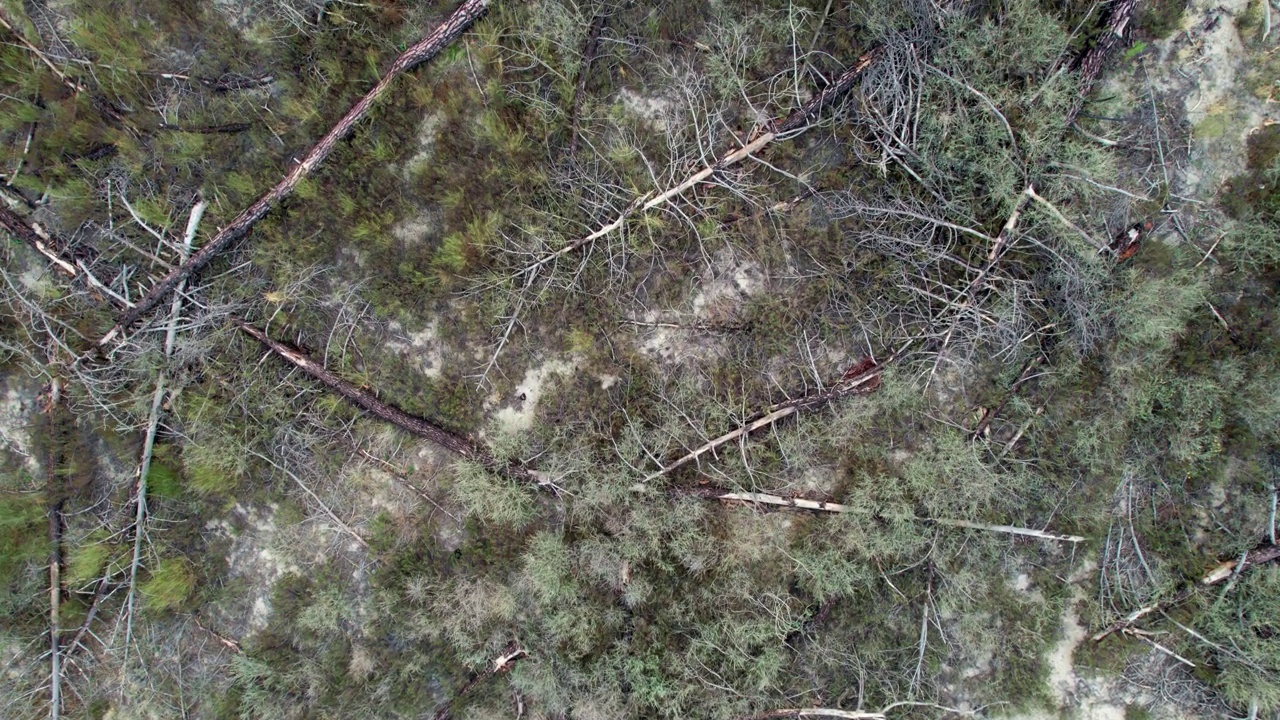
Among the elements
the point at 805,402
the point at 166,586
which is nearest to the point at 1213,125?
the point at 805,402

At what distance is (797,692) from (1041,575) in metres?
2.11

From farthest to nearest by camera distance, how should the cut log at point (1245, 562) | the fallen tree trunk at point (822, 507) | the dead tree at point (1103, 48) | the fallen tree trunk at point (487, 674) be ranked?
the fallen tree trunk at point (487, 674) < the fallen tree trunk at point (822, 507) < the cut log at point (1245, 562) < the dead tree at point (1103, 48)

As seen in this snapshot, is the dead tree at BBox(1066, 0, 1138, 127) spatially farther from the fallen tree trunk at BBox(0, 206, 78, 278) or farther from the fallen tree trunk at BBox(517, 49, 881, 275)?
the fallen tree trunk at BBox(0, 206, 78, 278)

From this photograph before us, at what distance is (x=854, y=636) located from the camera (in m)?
4.52

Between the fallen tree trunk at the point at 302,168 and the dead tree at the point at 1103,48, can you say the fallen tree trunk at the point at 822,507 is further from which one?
the fallen tree trunk at the point at 302,168

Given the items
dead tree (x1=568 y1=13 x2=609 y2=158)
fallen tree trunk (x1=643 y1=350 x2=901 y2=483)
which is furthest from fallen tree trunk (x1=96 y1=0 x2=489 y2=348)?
fallen tree trunk (x1=643 y1=350 x2=901 y2=483)

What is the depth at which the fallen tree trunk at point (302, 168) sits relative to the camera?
427 centimetres

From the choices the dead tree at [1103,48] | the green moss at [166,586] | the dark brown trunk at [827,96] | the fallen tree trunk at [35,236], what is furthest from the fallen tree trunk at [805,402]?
the fallen tree trunk at [35,236]

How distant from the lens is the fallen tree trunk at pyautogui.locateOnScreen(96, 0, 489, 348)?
14.0 ft

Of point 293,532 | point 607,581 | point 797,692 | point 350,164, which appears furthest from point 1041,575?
point 350,164

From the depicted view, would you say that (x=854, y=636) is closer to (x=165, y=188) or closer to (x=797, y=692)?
(x=797, y=692)

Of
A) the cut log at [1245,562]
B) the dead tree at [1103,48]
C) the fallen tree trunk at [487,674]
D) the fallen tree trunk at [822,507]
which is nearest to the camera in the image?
the dead tree at [1103,48]

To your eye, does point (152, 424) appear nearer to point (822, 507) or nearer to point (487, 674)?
point (487, 674)

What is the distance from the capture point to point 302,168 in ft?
14.4
